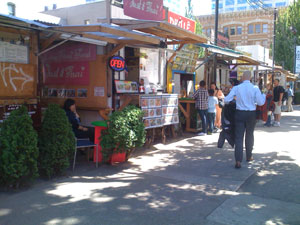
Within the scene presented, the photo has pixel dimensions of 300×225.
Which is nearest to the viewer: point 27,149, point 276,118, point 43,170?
point 27,149

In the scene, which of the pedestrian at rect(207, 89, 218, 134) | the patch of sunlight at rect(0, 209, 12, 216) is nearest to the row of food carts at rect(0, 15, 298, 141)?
the pedestrian at rect(207, 89, 218, 134)

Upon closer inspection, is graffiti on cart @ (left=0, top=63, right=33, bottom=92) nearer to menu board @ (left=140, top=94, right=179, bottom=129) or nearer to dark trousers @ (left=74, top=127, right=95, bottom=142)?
dark trousers @ (left=74, top=127, right=95, bottom=142)

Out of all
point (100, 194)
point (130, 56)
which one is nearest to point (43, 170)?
point (100, 194)

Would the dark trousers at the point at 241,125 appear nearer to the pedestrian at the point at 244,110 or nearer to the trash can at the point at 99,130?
the pedestrian at the point at 244,110

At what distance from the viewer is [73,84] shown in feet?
26.1

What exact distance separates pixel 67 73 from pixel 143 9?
9.21ft

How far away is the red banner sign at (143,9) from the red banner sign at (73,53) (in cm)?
145

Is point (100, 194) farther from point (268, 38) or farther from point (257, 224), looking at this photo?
point (268, 38)

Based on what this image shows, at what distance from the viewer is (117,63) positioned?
7480 mm

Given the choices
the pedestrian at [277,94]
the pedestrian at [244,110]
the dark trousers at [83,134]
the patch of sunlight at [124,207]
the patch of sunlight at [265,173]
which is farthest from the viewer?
the pedestrian at [277,94]

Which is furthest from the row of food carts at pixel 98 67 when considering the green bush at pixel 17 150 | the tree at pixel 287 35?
the tree at pixel 287 35

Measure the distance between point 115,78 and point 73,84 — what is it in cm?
118

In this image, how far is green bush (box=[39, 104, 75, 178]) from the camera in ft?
16.1

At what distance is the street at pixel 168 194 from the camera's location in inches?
146
